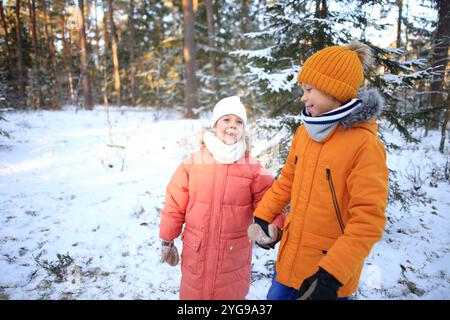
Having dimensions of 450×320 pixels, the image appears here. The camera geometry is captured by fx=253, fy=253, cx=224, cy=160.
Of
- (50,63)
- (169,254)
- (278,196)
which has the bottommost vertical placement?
(169,254)

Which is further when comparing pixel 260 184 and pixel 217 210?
pixel 260 184

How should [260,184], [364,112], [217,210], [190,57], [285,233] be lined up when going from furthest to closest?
[190,57] → [260,184] → [217,210] → [285,233] → [364,112]

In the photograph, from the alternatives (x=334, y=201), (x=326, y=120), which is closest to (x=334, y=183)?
(x=334, y=201)

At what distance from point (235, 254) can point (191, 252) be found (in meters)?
0.38

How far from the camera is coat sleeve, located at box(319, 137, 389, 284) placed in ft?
4.35

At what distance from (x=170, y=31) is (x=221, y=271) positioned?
22.1 metres

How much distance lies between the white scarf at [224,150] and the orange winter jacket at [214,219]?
0.18 feet

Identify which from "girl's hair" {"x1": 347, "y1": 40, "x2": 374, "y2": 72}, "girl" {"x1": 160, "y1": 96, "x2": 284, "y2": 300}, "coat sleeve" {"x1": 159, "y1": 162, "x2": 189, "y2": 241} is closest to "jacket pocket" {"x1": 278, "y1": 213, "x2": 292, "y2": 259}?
"girl" {"x1": 160, "y1": 96, "x2": 284, "y2": 300}

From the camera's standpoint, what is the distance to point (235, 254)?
216 cm

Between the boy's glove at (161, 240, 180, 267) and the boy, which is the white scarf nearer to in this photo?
the boy

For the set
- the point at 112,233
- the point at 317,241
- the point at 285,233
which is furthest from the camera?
the point at 112,233

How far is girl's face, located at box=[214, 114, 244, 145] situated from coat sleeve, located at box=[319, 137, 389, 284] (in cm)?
102

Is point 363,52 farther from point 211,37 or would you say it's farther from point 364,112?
point 211,37

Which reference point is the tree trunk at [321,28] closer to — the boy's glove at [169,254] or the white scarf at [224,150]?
the white scarf at [224,150]
